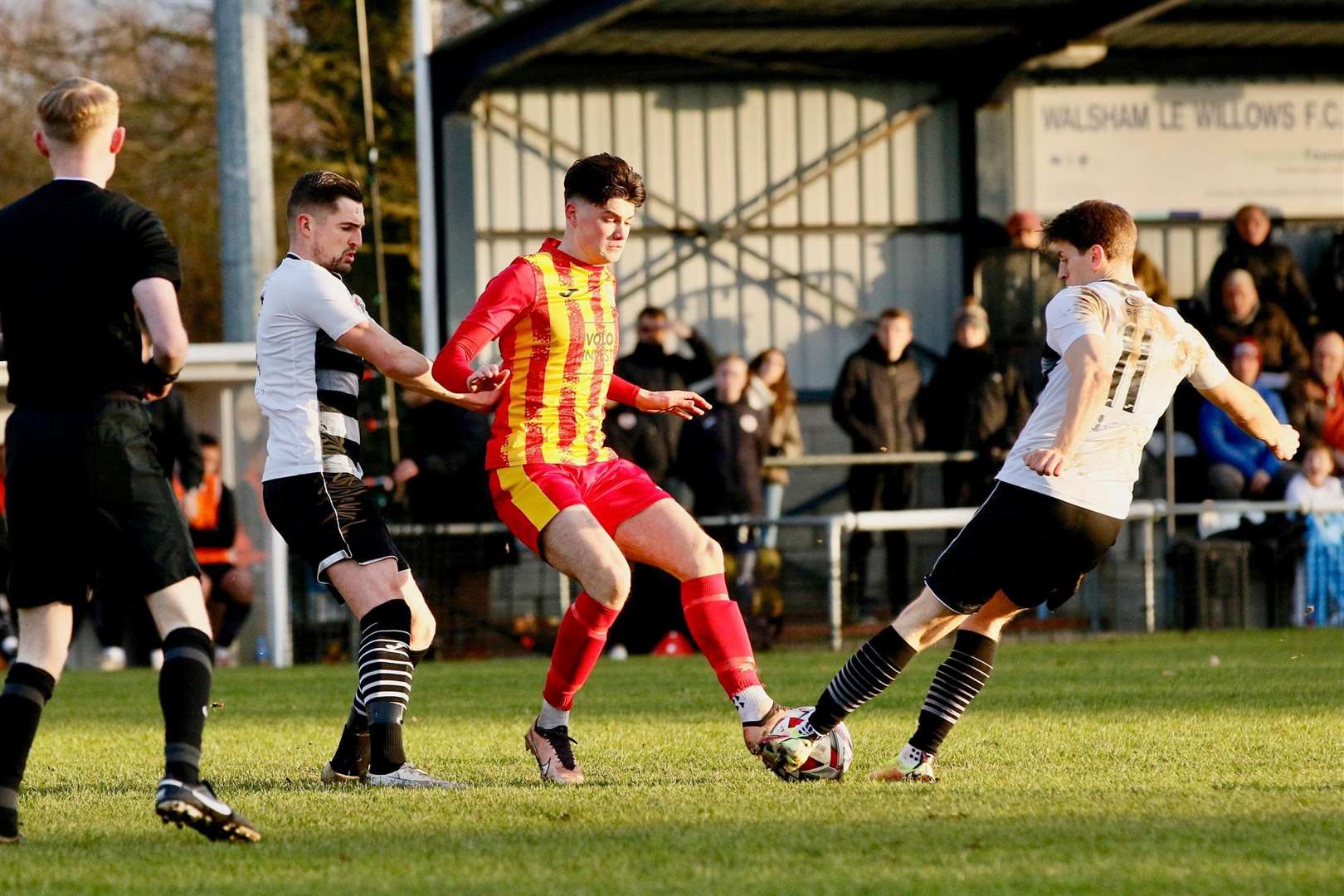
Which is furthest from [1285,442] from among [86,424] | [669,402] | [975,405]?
[975,405]

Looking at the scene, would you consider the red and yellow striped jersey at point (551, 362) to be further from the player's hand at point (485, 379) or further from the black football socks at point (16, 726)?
the black football socks at point (16, 726)

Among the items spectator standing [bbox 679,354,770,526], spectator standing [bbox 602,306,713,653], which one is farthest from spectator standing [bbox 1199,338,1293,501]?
spectator standing [bbox 602,306,713,653]

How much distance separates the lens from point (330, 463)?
659cm

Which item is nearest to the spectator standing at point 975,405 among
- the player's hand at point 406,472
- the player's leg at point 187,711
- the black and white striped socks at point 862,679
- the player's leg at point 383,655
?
the player's hand at point 406,472

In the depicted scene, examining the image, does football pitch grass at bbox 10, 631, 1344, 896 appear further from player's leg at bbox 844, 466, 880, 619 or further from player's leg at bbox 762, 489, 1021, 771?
player's leg at bbox 844, 466, 880, 619

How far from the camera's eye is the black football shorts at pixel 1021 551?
6.29 metres

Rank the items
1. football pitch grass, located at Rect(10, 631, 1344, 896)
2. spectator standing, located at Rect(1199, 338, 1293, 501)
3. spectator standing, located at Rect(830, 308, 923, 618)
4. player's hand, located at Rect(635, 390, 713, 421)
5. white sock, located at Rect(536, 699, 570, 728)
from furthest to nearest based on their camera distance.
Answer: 1. spectator standing, located at Rect(830, 308, 923, 618)
2. spectator standing, located at Rect(1199, 338, 1293, 501)
3. player's hand, located at Rect(635, 390, 713, 421)
4. white sock, located at Rect(536, 699, 570, 728)
5. football pitch grass, located at Rect(10, 631, 1344, 896)

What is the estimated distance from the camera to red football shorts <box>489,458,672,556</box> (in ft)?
22.4

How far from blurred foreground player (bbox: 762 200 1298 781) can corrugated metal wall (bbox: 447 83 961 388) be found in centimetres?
1219

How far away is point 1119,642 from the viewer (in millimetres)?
13812

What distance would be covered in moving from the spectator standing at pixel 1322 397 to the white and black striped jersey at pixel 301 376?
1014 centimetres

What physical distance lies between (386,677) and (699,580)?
3.54ft

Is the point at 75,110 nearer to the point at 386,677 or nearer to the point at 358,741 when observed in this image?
the point at 386,677

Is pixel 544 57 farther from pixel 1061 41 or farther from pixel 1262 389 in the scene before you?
pixel 1262 389
